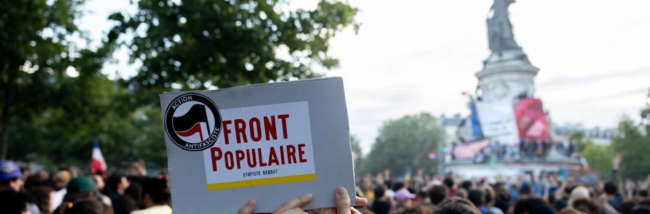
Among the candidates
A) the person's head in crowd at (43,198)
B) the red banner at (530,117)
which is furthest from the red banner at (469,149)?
the person's head in crowd at (43,198)

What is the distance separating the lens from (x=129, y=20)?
8539 millimetres

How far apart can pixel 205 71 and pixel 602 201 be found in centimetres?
577

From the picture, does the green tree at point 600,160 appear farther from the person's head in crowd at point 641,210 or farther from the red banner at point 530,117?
the person's head in crowd at point 641,210

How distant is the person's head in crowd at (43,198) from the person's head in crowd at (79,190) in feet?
2.42

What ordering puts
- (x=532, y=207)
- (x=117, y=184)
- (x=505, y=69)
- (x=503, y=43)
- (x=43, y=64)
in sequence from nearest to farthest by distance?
(x=532, y=207), (x=117, y=184), (x=43, y=64), (x=505, y=69), (x=503, y=43)

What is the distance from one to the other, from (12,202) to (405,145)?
294 feet

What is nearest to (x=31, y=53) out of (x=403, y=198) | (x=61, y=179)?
(x=61, y=179)

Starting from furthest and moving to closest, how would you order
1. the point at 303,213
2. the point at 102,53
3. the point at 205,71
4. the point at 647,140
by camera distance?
the point at 647,140 → the point at 102,53 → the point at 205,71 → the point at 303,213

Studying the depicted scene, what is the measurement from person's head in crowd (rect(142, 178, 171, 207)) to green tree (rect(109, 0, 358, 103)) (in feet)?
12.1

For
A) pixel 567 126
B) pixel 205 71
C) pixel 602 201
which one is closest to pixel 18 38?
pixel 205 71

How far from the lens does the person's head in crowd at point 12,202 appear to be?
490 cm

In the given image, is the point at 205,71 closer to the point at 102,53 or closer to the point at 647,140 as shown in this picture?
the point at 102,53

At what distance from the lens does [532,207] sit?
225 inches

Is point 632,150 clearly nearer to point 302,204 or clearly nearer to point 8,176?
point 8,176
